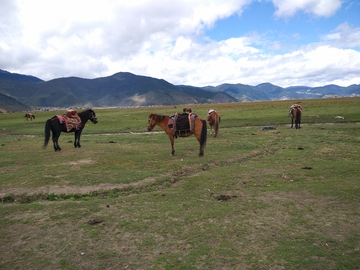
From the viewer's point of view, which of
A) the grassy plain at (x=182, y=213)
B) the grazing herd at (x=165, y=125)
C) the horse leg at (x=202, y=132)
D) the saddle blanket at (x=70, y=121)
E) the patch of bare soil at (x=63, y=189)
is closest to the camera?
the grassy plain at (x=182, y=213)

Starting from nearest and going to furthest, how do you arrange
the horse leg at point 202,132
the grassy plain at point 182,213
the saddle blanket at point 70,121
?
1. the grassy plain at point 182,213
2. the horse leg at point 202,132
3. the saddle blanket at point 70,121

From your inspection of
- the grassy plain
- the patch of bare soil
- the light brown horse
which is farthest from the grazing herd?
the patch of bare soil

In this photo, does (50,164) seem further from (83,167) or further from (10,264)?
(10,264)

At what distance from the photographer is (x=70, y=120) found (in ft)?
55.1

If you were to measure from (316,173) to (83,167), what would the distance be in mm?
10733

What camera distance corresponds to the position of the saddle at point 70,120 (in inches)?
651

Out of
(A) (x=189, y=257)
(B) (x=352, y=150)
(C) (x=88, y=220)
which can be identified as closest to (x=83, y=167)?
(C) (x=88, y=220)

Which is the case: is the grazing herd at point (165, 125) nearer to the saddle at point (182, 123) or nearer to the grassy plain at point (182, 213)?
the saddle at point (182, 123)

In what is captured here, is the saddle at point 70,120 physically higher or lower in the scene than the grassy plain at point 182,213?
higher

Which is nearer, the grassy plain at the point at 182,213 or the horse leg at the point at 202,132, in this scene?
the grassy plain at the point at 182,213

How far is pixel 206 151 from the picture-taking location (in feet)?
53.1

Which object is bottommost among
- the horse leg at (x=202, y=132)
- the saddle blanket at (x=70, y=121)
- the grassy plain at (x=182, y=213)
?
the grassy plain at (x=182, y=213)

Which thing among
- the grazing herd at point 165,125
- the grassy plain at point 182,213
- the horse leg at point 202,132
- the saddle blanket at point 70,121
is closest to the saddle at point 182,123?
the grazing herd at point 165,125

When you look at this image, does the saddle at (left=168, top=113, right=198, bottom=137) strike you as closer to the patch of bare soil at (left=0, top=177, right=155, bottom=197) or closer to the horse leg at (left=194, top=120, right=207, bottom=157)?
the horse leg at (left=194, top=120, right=207, bottom=157)
